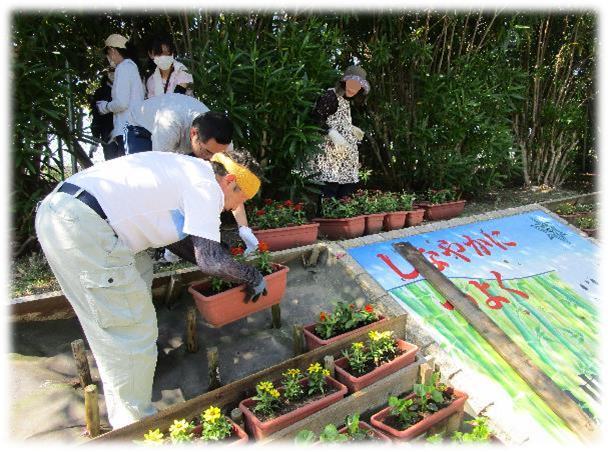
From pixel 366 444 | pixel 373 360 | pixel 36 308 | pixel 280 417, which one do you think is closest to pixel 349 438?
pixel 366 444

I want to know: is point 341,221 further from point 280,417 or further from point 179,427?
point 179,427

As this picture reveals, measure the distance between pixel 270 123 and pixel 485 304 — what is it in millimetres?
2270

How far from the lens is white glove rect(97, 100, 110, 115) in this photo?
12.4 feet

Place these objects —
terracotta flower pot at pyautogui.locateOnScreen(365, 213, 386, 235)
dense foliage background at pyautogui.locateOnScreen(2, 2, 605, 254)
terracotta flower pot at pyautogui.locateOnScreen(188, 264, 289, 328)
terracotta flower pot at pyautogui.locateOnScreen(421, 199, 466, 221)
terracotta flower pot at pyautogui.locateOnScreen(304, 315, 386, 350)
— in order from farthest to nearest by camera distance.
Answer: terracotta flower pot at pyautogui.locateOnScreen(421, 199, 466, 221) < terracotta flower pot at pyautogui.locateOnScreen(365, 213, 386, 235) < dense foliage background at pyautogui.locateOnScreen(2, 2, 605, 254) < terracotta flower pot at pyautogui.locateOnScreen(304, 315, 386, 350) < terracotta flower pot at pyautogui.locateOnScreen(188, 264, 289, 328)

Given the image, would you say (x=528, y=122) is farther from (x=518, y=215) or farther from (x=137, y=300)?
(x=137, y=300)

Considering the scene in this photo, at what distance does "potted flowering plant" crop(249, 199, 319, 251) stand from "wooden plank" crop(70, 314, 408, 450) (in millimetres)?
1241

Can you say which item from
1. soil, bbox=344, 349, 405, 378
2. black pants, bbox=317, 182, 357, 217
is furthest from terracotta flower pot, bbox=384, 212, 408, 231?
soil, bbox=344, 349, 405, 378

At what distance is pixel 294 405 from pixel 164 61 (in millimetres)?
2701

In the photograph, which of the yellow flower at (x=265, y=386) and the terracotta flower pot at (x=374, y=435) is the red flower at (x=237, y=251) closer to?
the yellow flower at (x=265, y=386)

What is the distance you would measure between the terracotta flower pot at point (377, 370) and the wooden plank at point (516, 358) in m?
0.62

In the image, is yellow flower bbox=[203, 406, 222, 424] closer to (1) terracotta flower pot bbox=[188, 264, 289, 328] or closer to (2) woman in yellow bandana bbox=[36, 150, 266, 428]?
(2) woman in yellow bandana bbox=[36, 150, 266, 428]

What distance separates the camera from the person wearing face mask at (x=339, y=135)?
14.0ft

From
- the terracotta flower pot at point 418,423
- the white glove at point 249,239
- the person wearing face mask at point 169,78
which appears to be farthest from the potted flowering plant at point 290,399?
the person wearing face mask at point 169,78

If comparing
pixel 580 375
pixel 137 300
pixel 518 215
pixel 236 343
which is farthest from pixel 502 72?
pixel 137 300
